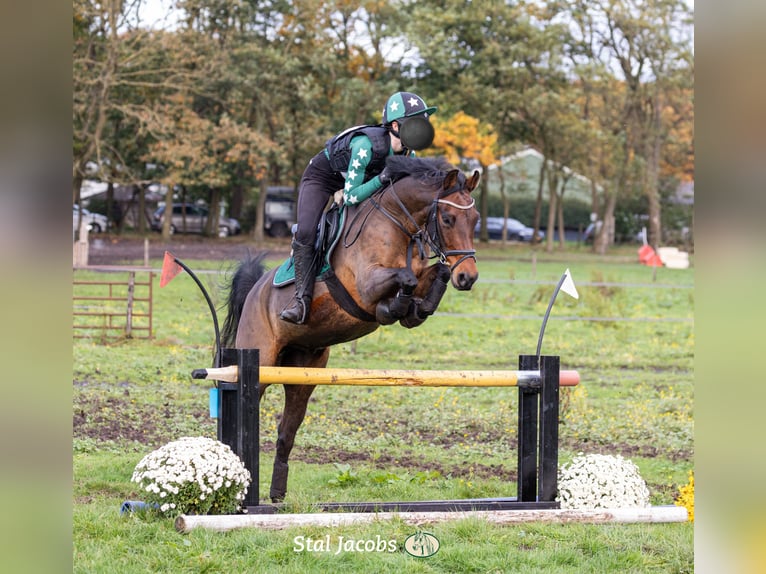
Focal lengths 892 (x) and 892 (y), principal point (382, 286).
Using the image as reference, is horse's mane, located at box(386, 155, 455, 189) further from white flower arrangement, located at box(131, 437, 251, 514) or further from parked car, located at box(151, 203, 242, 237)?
parked car, located at box(151, 203, 242, 237)

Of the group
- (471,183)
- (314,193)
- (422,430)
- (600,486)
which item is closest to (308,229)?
(314,193)

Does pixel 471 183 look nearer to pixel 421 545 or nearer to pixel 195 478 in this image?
pixel 421 545

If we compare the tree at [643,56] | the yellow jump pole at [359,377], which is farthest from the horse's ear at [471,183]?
the tree at [643,56]

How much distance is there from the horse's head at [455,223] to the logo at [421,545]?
3.96 feet

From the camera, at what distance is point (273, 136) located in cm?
1989

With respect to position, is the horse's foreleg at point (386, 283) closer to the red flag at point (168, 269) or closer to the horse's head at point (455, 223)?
the horse's head at point (455, 223)

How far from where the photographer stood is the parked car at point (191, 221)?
2302 centimetres

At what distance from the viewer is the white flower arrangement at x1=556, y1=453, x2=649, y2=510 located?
194 inches

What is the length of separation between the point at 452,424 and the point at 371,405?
3.31 ft

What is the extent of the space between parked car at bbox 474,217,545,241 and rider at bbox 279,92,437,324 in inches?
957

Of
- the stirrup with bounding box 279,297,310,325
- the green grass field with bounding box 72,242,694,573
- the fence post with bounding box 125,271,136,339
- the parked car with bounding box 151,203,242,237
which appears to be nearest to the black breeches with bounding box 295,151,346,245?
the stirrup with bounding box 279,297,310,325

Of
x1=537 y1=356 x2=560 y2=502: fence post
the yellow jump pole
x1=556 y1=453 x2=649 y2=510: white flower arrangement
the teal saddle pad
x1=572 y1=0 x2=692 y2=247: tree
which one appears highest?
x1=572 y1=0 x2=692 y2=247: tree
